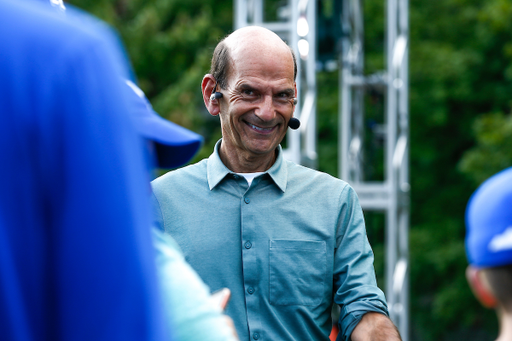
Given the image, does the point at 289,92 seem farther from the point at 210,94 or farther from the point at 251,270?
the point at 251,270

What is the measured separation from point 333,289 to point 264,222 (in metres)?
0.30

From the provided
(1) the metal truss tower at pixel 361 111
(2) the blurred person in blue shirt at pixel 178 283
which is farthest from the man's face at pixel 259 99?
(1) the metal truss tower at pixel 361 111

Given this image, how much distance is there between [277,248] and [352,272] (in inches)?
9.2

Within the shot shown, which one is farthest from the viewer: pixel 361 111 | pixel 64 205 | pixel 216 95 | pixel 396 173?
pixel 361 111

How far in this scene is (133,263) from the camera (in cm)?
58

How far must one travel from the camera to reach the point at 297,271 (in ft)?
6.25

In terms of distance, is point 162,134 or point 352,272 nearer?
point 162,134

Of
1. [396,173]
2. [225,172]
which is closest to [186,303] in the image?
[225,172]

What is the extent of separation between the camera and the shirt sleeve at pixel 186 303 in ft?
2.55

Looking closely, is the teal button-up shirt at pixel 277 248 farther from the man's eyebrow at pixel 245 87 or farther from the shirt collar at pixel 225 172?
the man's eyebrow at pixel 245 87

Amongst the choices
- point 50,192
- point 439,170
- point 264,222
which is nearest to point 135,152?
point 50,192

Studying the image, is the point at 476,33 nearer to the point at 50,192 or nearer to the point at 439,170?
the point at 439,170

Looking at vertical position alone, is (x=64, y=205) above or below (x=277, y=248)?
above

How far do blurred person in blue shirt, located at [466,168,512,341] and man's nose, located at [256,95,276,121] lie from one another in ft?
3.41
